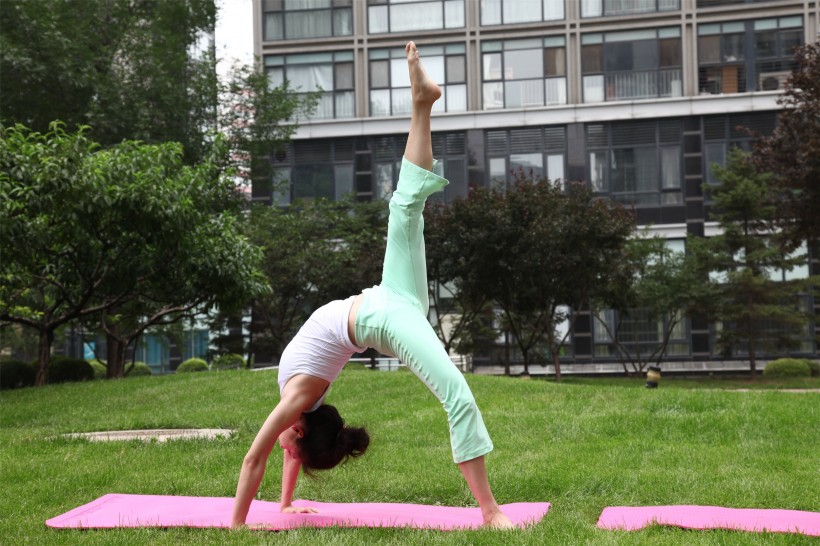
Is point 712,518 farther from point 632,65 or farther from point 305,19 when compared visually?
point 305,19

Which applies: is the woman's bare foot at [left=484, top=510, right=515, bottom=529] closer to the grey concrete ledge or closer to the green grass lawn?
the green grass lawn

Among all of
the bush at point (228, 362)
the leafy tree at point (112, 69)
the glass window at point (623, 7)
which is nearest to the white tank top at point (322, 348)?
the leafy tree at point (112, 69)

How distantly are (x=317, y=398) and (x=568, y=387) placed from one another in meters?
8.94

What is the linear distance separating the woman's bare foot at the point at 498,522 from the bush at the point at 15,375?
59.5ft

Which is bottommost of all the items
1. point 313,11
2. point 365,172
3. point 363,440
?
point 363,440

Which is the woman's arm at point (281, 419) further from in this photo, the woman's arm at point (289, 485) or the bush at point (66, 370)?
the bush at point (66, 370)

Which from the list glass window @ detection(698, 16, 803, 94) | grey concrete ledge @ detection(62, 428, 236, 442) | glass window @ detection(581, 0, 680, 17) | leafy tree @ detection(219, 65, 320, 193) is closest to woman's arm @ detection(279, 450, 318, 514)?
grey concrete ledge @ detection(62, 428, 236, 442)

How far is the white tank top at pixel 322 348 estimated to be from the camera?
18.4 ft

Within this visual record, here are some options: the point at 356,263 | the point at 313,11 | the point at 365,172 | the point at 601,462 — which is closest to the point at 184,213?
the point at 601,462

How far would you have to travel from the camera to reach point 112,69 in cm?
2384

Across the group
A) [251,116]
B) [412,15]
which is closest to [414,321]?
[251,116]

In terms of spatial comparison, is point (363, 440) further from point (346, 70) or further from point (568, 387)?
point (346, 70)

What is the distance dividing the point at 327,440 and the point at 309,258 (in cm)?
2166

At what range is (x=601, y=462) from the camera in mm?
8125
